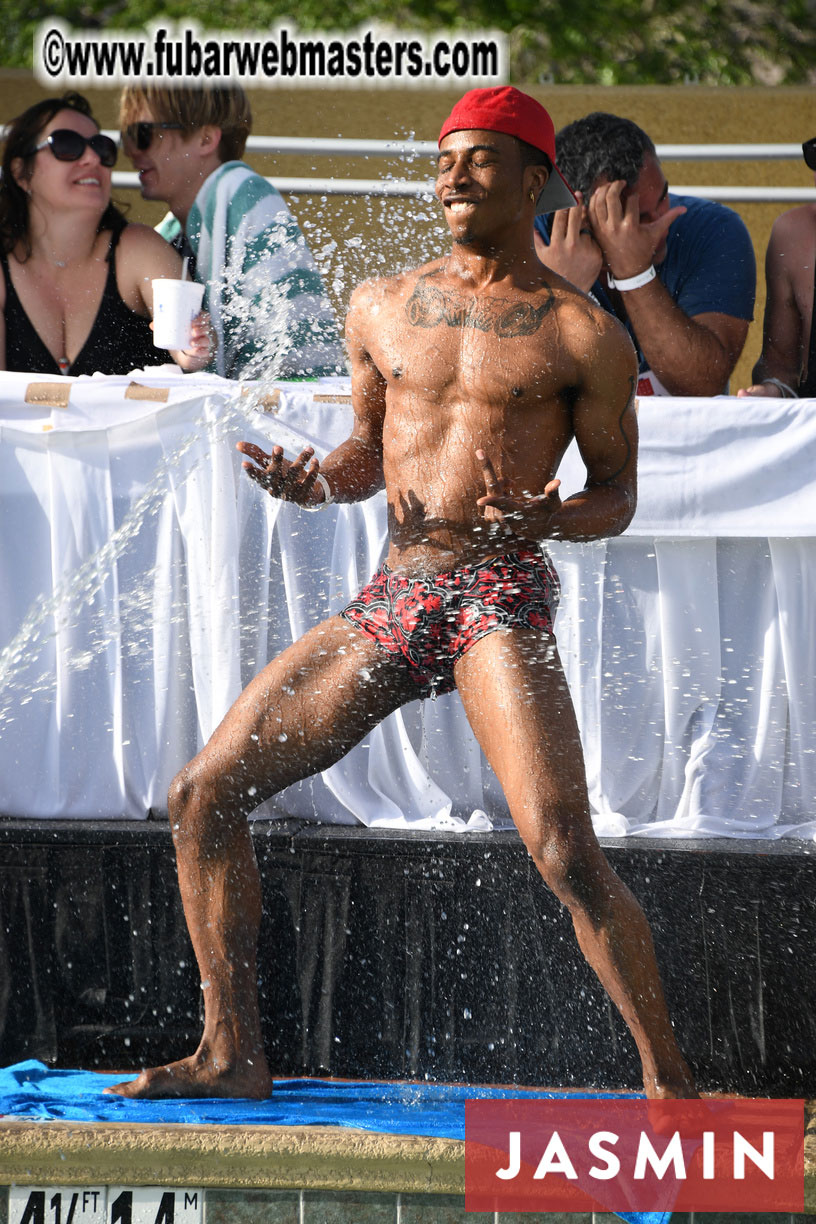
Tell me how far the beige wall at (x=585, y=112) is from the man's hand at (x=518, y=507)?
3.87 m

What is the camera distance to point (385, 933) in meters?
3.35

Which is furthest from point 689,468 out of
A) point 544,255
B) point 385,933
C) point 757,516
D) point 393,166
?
point 393,166

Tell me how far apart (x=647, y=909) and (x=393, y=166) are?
390 cm

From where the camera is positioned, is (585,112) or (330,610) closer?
(330,610)

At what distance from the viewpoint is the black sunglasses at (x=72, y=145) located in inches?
164

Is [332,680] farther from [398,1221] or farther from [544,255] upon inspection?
[544,255]

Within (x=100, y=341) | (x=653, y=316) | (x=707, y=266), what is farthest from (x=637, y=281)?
(x=100, y=341)

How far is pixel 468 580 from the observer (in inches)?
112

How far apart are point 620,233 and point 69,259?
5.36ft

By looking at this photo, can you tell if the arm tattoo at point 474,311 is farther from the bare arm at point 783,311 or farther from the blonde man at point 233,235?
the bare arm at point 783,311

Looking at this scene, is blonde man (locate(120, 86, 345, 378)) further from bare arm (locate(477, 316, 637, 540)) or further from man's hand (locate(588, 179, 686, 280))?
bare arm (locate(477, 316, 637, 540))

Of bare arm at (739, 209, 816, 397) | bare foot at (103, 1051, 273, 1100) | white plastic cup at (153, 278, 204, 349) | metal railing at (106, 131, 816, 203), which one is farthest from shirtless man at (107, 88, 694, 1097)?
metal railing at (106, 131, 816, 203)

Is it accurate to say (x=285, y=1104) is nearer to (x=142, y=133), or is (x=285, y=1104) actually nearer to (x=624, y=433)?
(x=624, y=433)

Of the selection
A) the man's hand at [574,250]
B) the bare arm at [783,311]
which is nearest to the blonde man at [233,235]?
the man's hand at [574,250]
